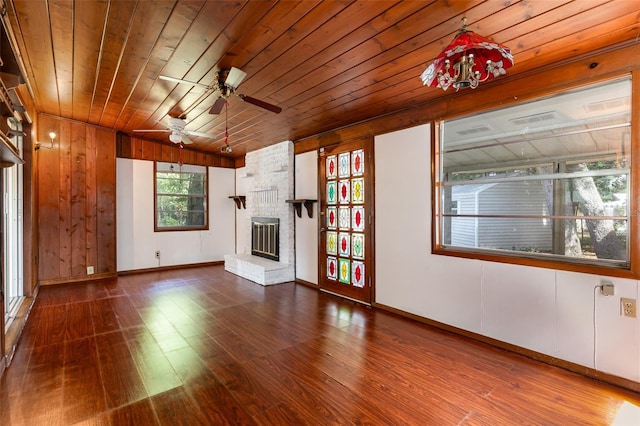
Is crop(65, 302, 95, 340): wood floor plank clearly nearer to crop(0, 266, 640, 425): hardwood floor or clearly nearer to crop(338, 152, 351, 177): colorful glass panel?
crop(0, 266, 640, 425): hardwood floor

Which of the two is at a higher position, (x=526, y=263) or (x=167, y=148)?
(x=167, y=148)

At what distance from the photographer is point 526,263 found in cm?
275

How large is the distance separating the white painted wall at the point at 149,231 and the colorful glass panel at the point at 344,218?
144 inches

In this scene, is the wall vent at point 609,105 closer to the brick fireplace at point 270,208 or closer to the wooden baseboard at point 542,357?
the wooden baseboard at point 542,357

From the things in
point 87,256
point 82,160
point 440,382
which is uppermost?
point 82,160

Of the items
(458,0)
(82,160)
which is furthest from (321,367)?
(82,160)

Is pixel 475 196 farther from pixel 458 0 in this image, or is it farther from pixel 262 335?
pixel 262 335

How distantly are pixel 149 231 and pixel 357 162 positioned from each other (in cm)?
453

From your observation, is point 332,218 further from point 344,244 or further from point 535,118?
point 535,118

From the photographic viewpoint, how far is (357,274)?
4.38m

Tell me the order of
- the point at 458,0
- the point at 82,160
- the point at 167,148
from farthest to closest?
the point at 167,148
the point at 82,160
the point at 458,0

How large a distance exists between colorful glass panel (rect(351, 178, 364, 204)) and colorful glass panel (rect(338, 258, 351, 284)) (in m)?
0.90

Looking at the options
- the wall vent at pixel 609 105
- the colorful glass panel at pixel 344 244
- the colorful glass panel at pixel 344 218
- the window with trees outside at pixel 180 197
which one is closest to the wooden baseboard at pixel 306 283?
the colorful glass panel at pixel 344 244

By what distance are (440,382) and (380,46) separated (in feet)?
8.49
